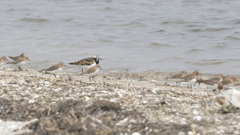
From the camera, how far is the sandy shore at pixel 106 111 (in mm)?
5758

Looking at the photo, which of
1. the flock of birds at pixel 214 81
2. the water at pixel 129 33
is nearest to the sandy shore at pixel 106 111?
the flock of birds at pixel 214 81

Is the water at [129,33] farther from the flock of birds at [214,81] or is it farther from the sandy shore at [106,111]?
the sandy shore at [106,111]

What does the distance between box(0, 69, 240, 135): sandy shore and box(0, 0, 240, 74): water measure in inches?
276

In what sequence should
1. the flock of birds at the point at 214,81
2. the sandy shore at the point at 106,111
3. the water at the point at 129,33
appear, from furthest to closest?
the water at the point at 129,33
the flock of birds at the point at 214,81
the sandy shore at the point at 106,111

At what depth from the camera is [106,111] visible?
6.50 meters

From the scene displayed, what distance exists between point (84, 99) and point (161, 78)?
6.73 meters

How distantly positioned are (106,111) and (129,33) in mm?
14359

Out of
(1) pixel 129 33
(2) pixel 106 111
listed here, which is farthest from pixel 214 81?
(1) pixel 129 33

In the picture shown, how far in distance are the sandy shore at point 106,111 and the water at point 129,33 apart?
7009mm

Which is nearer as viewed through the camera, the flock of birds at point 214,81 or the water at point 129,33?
the flock of birds at point 214,81

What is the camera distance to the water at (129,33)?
15.8 metres

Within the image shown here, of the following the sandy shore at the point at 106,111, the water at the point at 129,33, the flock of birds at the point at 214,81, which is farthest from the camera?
the water at the point at 129,33

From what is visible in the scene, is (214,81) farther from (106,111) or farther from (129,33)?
(129,33)

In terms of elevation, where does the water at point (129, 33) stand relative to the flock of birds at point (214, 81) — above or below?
above
